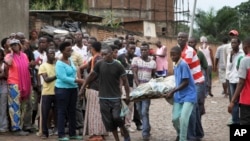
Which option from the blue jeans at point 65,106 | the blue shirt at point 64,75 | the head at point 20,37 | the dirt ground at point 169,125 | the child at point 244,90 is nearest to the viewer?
the child at point 244,90

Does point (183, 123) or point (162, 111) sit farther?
point (162, 111)

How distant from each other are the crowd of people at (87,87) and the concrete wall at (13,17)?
3385 mm

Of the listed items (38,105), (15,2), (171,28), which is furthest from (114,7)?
(38,105)

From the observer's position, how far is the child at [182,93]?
865 centimetres

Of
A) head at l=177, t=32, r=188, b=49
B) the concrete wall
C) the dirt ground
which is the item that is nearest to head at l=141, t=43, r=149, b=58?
head at l=177, t=32, r=188, b=49

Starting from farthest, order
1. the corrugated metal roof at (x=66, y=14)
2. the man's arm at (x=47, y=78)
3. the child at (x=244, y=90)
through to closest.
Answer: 1. the corrugated metal roof at (x=66, y=14)
2. the man's arm at (x=47, y=78)
3. the child at (x=244, y=90)

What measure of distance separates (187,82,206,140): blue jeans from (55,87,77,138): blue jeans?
7.21 feet

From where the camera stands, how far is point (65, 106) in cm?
998

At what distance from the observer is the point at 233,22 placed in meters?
57.2

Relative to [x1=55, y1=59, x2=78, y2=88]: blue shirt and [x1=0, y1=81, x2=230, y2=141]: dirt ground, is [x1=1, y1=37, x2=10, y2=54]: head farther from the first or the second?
[x1=0, y1=81, x2=230, y2=141]: dirt ground

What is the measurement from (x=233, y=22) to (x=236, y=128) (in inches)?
2054

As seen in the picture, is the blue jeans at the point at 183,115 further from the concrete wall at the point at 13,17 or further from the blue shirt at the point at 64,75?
the concrete wall at the point at 13,17

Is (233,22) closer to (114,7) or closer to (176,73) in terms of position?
(114,7)

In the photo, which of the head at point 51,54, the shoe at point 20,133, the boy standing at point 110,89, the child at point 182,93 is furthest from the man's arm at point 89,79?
the shoe at point 20,133
